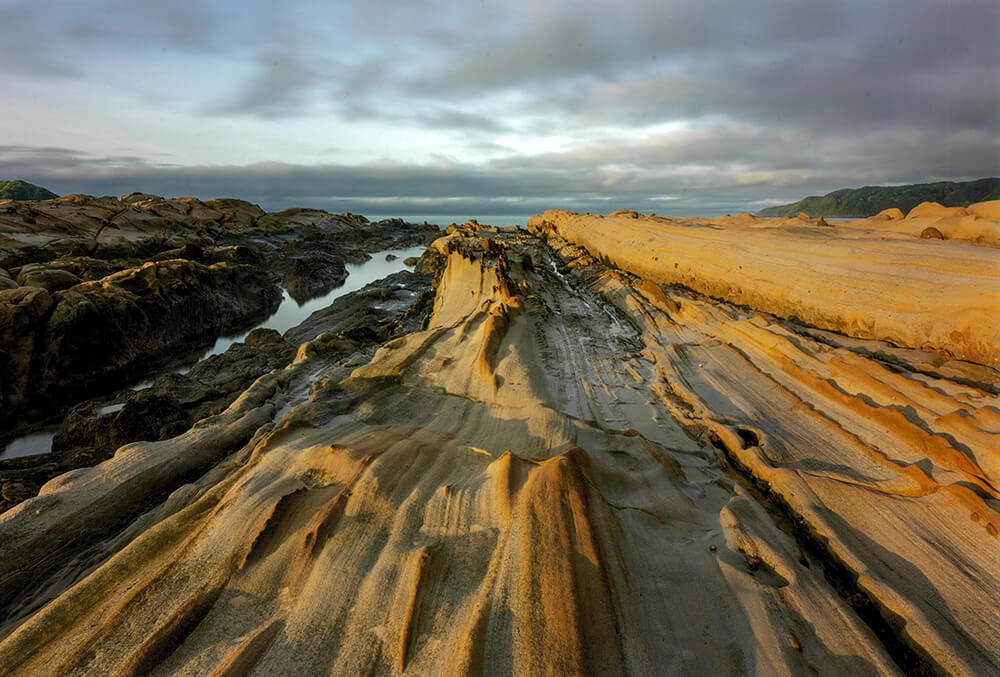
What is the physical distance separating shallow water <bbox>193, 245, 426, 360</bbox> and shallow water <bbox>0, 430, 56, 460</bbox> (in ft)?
10.7

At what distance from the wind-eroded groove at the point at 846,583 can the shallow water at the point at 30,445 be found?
10.1 metres

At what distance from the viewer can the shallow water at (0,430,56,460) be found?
6.69m

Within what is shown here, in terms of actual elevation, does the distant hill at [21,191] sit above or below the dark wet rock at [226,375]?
above

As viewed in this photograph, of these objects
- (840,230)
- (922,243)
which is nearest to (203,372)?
(922,243)

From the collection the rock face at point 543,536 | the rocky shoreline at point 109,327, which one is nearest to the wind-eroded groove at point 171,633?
the rock face at point 543,536

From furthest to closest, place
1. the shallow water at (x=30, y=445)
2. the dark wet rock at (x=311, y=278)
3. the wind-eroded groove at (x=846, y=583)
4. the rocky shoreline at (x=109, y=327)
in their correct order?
1. the dark wet rock at (x=311, y=278)
2. the shallow water at (x=30, y=445)
3. the rocky shoreline at (x=109, y=327)
4. the wind-eroded groove at (x=846, y=583)

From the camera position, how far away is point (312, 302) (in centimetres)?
1897

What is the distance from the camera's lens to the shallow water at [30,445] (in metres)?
6.69

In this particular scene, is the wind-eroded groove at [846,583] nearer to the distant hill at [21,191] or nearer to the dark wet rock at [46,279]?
the dark wet rock at [46,279]

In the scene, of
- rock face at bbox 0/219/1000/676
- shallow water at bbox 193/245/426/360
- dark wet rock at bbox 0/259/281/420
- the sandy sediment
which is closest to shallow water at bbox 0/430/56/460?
dark wet rock at bbox 0/259/281/420

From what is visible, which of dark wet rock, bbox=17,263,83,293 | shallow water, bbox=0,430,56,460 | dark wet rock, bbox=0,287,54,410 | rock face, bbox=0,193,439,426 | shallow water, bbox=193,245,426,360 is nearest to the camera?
shallow water, bbox=0,430,56,460

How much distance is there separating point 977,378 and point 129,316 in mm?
16497

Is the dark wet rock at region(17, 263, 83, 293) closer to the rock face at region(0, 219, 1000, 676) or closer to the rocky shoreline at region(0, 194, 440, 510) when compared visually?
the rocky shoreline at region(0, 194, 440, 510)

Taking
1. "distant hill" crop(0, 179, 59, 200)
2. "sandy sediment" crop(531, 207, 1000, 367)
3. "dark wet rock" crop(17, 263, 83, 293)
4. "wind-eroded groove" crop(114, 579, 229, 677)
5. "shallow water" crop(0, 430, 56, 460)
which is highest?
"distant hill" crop(0, 179, 59, 200)
